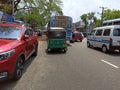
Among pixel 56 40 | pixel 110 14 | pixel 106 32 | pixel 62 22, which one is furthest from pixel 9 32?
pixel 110 14

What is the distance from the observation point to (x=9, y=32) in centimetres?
835

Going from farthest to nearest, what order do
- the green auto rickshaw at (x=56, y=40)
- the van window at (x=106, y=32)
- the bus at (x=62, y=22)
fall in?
the bus at (x=62, y=22) < the van window at (x=106, y=32) < the green auto rickshaw at (x=56, y=40)

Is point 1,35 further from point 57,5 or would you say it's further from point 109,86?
point 57,5

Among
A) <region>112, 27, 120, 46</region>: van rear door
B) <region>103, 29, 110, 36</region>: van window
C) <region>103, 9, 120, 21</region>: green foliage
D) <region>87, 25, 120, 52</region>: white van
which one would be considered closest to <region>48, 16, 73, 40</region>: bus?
<region>87, 25, 120, 52</region>: white van

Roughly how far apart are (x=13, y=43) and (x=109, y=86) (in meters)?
3.29

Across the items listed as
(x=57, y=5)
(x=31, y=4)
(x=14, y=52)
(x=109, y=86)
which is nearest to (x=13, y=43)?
(x=14, y=52)

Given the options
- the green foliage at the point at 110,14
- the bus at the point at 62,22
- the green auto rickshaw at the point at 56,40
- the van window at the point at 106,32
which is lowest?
the green auto rickshaw at the point at 56,40

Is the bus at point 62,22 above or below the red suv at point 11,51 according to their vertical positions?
above

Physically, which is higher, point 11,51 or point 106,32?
point 106,32

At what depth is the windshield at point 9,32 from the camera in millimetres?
8008

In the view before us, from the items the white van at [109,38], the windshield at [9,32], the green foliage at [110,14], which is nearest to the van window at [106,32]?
the white van at [109,38]

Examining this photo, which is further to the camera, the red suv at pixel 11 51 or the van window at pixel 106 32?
the van window at pixel 106 32

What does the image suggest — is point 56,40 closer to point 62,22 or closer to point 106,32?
point 106,32

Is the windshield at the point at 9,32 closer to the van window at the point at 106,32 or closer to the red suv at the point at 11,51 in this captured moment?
the red suv at the point at 11,51
